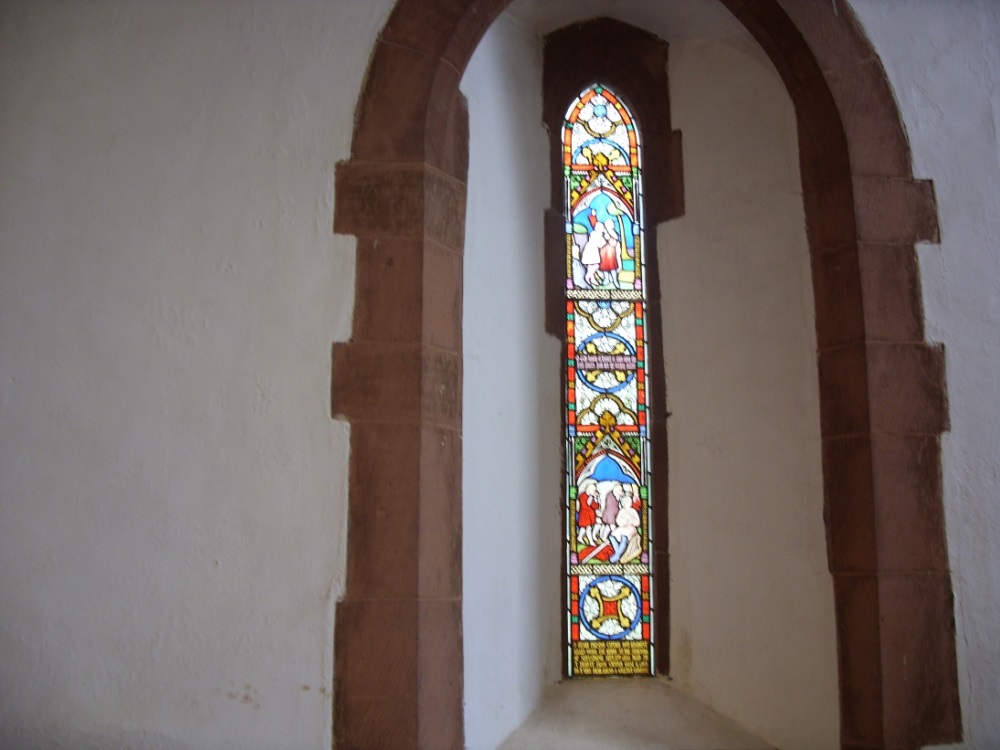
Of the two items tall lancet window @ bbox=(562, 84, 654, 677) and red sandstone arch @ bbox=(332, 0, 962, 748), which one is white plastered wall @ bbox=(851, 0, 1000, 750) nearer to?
red sandstone arch @ bbox=(332, 0, 962, 748)

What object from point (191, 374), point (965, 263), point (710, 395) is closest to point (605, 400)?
point (710, 395)

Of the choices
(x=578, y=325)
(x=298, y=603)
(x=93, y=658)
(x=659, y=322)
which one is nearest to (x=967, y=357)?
(x=659, y=322)

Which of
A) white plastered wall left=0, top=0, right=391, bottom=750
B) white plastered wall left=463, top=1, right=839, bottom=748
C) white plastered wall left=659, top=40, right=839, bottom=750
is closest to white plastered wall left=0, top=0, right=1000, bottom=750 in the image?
white plastered wall left=0, top=0, right=391, bottom=750

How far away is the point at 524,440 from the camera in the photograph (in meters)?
4.30

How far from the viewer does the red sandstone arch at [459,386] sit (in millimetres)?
3430

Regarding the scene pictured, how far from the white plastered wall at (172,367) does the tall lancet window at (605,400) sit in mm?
1275

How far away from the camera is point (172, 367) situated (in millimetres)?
3537

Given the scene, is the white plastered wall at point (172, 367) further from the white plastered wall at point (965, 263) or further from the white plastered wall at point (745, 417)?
the white plastered wall at point (965, 263)

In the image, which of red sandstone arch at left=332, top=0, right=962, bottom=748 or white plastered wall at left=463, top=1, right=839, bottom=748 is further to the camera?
white plastered wall at left=463, top=1, right=839, bottom=748

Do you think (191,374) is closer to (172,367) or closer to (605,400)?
(172,367)

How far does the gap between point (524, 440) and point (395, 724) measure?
1321 mm

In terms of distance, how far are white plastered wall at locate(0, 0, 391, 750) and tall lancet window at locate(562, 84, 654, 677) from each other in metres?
1.28

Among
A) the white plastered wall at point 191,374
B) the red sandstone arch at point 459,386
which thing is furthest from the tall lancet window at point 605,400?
the red sandstone arch at point 459,386

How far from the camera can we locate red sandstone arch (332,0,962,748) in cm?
343
